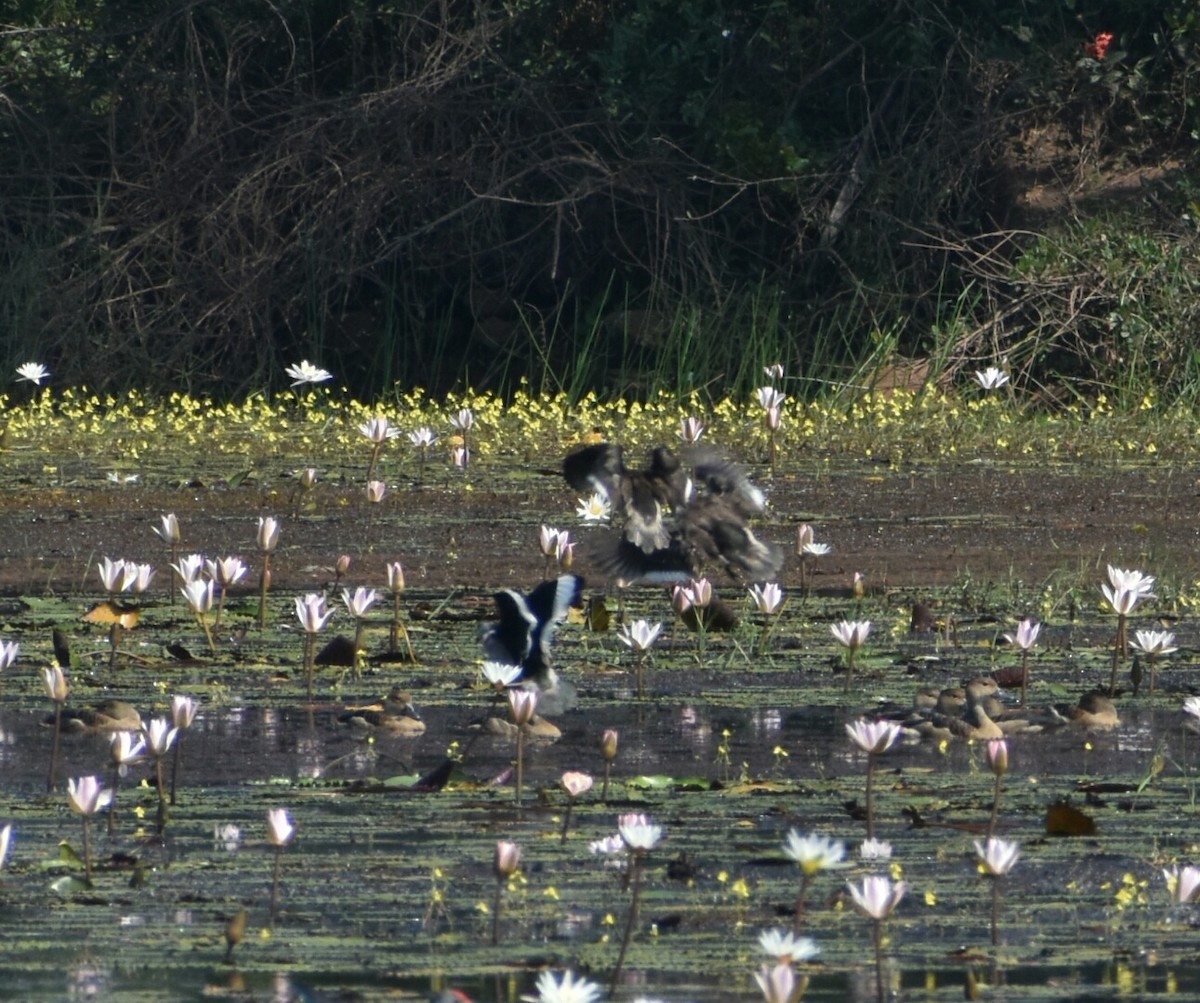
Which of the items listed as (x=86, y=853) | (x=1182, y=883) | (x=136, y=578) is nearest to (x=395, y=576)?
(x=136, y=578)

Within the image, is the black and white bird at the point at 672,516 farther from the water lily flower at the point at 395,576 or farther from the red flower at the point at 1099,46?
the red flower at the point at 1099,46

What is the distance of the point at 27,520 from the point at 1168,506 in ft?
13.8

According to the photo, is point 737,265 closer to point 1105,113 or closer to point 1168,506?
point 1105,113

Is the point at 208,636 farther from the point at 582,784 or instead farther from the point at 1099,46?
the point at 1099,46

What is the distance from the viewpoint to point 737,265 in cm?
1323

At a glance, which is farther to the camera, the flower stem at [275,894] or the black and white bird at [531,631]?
the black and white bird at [531,631]

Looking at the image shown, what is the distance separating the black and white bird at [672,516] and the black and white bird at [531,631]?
1.11 m

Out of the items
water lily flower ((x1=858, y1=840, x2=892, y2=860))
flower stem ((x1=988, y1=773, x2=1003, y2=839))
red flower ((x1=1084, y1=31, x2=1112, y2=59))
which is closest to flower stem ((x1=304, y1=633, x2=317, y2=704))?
A: flower stem ((x1=988, y1=773, x2=1003, y2=839))

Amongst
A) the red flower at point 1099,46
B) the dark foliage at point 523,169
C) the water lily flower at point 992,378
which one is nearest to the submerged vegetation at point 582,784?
the water lily flower at point 992,378

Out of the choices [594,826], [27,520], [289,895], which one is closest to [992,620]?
[594,826]

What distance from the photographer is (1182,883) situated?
9.71ft

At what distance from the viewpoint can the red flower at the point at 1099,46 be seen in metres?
12.6

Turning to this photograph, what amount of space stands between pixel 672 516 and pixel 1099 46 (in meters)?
7.50

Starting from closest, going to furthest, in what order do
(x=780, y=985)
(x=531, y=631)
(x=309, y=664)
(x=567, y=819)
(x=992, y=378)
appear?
1. (x=780, y=985)
2. (x=567, y=819)
3. (x=531, y=631)
4. (x=309, y=664)
5. (x=992, y=378)
